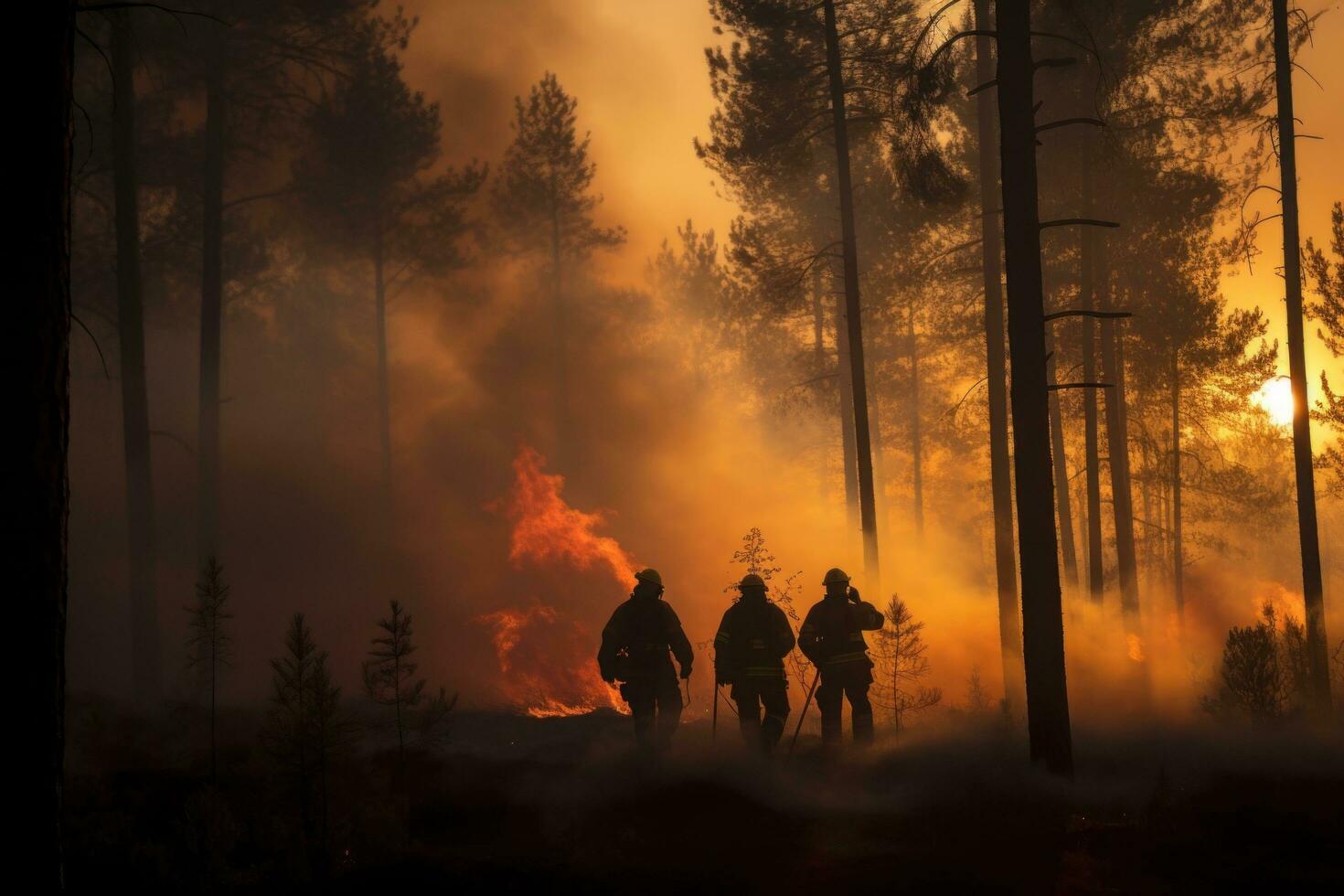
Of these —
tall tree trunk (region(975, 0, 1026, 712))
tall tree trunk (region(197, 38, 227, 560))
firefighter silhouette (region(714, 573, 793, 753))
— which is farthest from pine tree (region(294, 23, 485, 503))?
firefighter silhouette (region(714, 573, 793, 753))

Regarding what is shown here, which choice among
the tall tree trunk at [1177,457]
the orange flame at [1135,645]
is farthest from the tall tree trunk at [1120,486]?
the tall tree trunk at [1177,457]

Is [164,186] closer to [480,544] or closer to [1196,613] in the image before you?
[480,544]

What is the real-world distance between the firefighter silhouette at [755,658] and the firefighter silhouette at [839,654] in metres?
0.38

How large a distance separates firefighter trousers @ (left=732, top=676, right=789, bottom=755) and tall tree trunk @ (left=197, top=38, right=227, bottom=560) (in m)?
9.73

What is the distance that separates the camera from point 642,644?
10.8 meters

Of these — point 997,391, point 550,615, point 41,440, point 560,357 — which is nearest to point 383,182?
point 560,357

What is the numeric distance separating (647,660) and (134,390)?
8.76 meters

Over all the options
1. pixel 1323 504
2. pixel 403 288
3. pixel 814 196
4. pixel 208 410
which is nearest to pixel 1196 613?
pixel 814 196

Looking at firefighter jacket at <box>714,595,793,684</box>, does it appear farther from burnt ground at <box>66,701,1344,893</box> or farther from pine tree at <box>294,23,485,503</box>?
pine tree at <box>294,23,485,503</box>

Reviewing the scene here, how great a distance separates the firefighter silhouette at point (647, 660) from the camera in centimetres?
1072

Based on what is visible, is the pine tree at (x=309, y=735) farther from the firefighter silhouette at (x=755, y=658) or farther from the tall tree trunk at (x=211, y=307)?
the tall tree trunk at (x=211, y=307)

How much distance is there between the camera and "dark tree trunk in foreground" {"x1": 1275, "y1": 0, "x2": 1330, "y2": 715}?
42.5 ft

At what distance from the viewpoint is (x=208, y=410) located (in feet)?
55.8

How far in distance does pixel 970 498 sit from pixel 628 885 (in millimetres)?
38171
